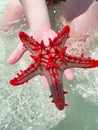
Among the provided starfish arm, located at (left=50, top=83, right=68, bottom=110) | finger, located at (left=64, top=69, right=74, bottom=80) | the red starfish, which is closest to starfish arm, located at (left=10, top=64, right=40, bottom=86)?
the red starfish

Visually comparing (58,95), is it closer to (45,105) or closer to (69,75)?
(69,75)

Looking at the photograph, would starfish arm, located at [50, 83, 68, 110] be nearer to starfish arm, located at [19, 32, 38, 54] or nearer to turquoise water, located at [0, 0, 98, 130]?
starfish arm, located at [19, 32, 38, 54]

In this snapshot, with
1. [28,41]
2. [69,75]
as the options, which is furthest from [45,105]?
[28,41]

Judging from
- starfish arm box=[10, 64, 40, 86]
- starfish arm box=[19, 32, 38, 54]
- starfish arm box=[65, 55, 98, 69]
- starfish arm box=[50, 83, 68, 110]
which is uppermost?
starfish arm box=[19, 32, 38, 54]

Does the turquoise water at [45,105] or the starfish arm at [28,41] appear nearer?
the starfish arm at [28,41]

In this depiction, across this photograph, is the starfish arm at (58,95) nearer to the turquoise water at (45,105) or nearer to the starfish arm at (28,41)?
the starfish arm at (28,41)

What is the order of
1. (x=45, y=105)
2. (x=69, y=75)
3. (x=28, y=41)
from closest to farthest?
(x=28, y=41) → (x=69, y=75) → (x=45, y=105)

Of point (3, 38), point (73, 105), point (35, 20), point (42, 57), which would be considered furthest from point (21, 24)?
point (42, 57)

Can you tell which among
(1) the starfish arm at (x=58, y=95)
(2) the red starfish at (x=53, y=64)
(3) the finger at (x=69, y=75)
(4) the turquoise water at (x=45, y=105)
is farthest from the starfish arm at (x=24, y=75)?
(4) the turquoise water at (x=45, y=105)
